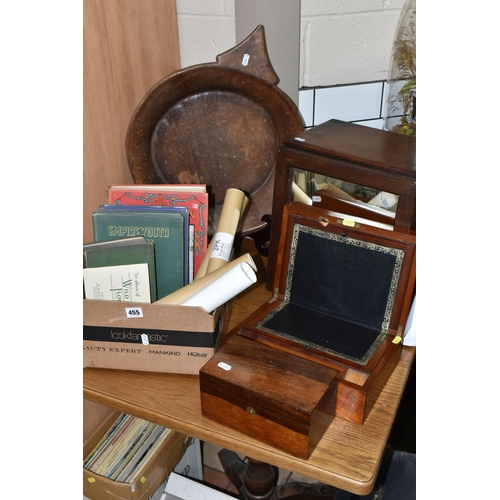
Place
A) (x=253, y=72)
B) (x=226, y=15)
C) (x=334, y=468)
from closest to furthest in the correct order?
1. (x=334, y=468)
2. (x=253, y=72)
3. (x=226, y=15)

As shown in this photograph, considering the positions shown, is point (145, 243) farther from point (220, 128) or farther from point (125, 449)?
point (125, 449)

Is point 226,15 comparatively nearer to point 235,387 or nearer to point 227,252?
point 227,252

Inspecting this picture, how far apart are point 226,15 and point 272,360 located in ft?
2.91

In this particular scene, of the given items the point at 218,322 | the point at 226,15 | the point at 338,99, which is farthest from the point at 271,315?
the point at 226,15

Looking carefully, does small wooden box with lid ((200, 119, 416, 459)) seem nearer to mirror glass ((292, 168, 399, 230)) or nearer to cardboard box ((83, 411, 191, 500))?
mirror glass ((292, 168, 399, 230))

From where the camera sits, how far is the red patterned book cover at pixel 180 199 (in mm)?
1016

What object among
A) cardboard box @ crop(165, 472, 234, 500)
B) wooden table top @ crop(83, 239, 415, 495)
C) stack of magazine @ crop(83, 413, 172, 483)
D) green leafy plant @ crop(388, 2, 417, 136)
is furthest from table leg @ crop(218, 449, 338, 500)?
green leafy plant @ crop(388, 2, 417, 136)

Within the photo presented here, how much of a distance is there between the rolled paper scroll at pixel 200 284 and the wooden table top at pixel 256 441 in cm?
13

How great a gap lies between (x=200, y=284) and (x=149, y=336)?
0.41 feet

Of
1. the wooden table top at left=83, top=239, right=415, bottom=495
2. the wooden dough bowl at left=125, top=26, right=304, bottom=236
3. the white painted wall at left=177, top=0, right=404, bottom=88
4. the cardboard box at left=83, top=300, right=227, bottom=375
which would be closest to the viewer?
the wooden table top at left=83, top=239, right=415, bottom=495

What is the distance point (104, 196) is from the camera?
118cm

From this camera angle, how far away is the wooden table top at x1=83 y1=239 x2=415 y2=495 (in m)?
0.75

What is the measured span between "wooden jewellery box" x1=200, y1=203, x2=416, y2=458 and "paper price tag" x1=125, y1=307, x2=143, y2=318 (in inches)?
5.7

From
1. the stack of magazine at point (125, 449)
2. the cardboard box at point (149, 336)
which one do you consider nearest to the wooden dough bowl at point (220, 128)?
the cardboard box at point (149, 336)
